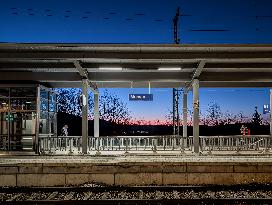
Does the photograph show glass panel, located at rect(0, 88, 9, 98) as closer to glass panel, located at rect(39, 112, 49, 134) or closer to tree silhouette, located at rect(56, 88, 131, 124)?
glass panel, located at rect(39, 112, 49, 134)

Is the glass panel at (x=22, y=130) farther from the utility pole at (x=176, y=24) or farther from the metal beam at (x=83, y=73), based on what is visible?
the utility pole at (x=176, y=24)

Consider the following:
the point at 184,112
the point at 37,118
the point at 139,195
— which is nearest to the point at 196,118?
the point at 184,112

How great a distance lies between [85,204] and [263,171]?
6242mm

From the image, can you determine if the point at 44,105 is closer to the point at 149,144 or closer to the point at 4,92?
the point at 4,92

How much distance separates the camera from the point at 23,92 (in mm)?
18078

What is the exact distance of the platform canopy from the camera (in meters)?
14.4

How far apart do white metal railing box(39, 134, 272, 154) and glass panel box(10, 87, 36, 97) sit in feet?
7.53

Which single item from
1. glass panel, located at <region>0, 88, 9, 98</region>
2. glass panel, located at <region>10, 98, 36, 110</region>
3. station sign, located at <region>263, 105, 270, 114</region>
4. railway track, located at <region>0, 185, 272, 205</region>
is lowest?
railway track, located at <region>0, 185, 272, 205</region>

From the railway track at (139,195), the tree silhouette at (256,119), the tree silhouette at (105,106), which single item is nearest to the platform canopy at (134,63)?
the railway track at (139,195)

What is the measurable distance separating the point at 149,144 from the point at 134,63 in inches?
194

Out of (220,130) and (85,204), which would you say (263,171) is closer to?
(85,204)

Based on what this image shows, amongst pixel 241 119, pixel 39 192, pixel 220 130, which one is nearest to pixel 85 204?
pixel 39 192

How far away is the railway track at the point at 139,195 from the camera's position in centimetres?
932

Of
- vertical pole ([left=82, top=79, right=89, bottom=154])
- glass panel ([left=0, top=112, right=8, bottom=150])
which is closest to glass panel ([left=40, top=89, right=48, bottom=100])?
glass panel ([left=0, top=112, right=8, bottom=150])
